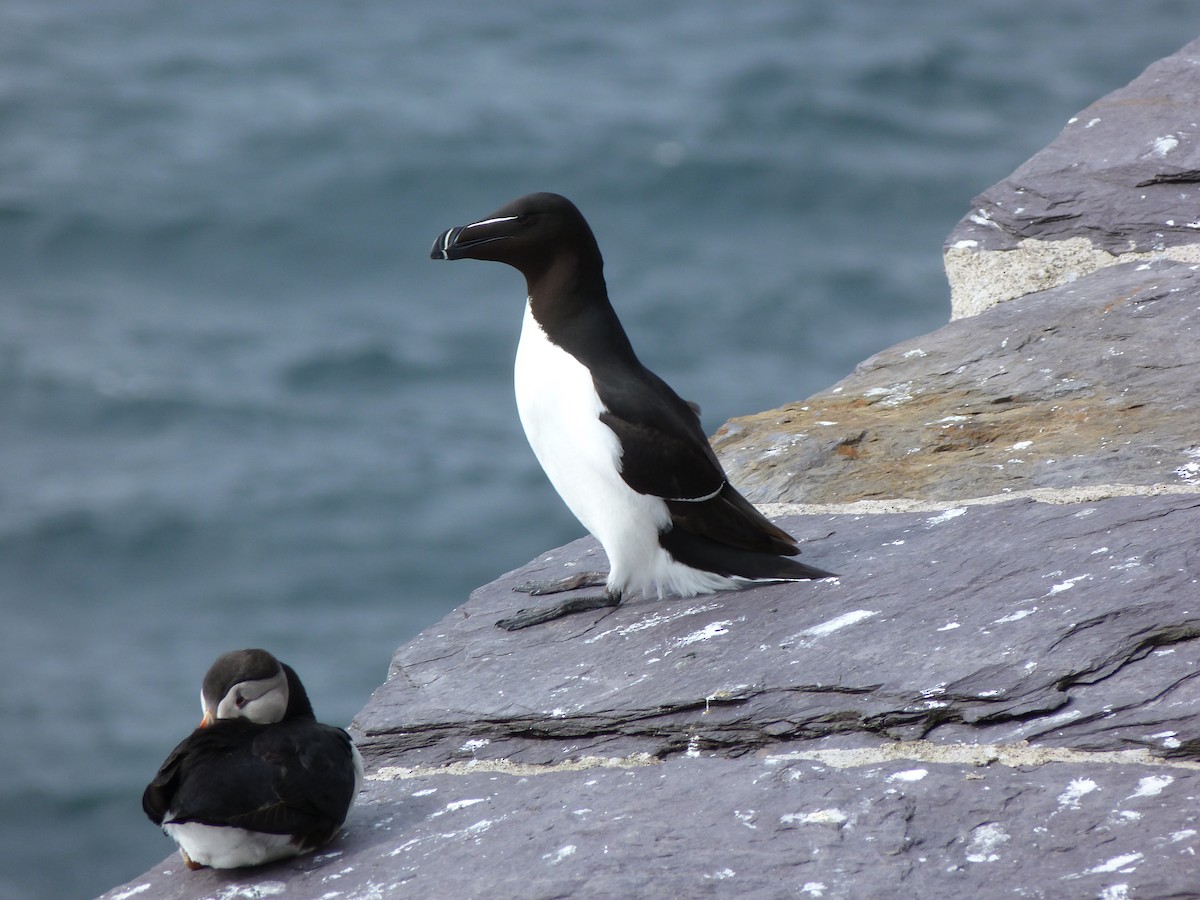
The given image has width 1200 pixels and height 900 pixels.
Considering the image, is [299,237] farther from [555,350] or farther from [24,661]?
[555,350]

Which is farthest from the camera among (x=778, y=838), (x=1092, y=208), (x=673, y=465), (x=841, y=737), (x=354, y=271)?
(x=354, y=271)

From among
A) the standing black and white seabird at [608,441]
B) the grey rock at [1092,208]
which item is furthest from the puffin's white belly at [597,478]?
the grey rock at [1092,208]

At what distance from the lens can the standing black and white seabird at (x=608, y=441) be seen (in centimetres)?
351

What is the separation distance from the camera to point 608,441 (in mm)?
3576

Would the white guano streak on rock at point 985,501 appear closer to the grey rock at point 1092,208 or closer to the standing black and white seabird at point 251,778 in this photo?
Answer: the grey rock at point 1092,208

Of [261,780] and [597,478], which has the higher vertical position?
[597,478]

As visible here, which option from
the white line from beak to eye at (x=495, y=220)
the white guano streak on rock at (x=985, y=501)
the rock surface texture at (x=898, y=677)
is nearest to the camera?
the rock surface texture at (x=898, y=677)

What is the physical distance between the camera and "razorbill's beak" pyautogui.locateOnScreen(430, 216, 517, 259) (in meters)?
3.68

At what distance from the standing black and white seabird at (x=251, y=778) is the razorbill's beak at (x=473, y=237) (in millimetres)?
1173

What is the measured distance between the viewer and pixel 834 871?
226 centimetres

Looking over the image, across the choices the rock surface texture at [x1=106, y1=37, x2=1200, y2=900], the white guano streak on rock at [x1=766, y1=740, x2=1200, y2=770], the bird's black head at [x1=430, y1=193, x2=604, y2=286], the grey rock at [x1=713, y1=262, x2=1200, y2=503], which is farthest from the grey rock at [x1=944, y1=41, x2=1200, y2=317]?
the white guano streak on rock at [x1=766, y1=740, x2=1200, y2=770]

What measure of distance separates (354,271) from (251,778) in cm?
1337

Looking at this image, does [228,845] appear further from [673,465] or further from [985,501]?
[985,501]

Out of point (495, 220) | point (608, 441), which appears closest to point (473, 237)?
point (495, 220)
